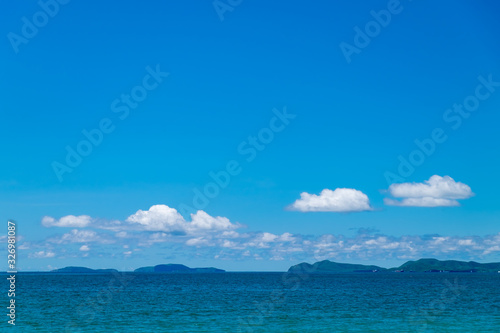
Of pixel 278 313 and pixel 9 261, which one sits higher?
pixel 9 261

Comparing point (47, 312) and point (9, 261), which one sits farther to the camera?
point (47, 312)

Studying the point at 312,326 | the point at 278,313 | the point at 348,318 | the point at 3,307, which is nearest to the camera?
the point at 312,326

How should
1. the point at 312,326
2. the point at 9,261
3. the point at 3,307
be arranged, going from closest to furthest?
1. the point at 9,261
2. the point at 312,326
3. the point at 3,307

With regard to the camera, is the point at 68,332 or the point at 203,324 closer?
the point at 68,332

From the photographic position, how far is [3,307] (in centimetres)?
8006

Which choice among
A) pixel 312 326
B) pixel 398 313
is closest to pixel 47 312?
pixel 312 326

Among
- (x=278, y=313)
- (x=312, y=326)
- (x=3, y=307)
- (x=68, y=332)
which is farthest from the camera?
(x=3, y=307)

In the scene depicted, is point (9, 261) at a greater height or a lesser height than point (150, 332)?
greater

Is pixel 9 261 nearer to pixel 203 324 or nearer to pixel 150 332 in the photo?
pixel 150 332

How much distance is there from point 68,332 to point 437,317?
43.9 m

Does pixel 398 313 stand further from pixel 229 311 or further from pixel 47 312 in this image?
pixel 47 312

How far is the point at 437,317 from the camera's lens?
6906 centimetres

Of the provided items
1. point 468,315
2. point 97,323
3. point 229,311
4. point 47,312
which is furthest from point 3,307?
point 468,315

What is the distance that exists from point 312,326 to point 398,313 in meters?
19.9
